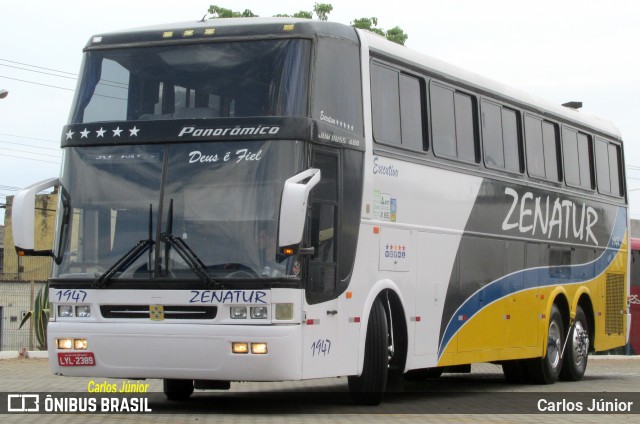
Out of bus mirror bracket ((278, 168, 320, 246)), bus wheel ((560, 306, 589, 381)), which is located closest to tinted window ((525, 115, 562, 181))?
bus wheel ((560, 306, 589, 381))

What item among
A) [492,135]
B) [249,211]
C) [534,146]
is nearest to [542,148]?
[534,146]

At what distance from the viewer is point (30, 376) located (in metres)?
20.1

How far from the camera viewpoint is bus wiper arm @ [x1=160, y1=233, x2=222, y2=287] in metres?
12.5

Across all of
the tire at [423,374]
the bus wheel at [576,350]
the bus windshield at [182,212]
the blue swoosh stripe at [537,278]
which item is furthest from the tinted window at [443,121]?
the bus wheel at [576,350]

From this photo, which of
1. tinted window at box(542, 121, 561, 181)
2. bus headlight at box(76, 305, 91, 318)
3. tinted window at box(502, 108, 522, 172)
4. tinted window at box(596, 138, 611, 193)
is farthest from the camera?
tinted window at box(596, 138, 611, 193)

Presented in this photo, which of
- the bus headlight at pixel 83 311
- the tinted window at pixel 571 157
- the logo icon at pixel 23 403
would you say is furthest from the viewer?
the tinted window at pixel 571 157

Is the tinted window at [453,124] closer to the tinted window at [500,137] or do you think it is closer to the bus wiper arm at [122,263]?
the tinted window at [500,137]

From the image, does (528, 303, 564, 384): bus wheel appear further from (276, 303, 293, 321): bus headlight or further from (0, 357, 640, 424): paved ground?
(276, 303, 293, 321): bus headlight

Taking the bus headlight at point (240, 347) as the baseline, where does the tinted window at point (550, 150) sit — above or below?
above

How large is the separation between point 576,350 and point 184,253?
10.0 metres

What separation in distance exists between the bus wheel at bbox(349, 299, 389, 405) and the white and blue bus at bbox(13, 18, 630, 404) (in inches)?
0.7

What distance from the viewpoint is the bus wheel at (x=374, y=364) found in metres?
14.0

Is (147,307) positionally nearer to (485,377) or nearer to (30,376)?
(30,376)

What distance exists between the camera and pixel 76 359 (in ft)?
42.1
